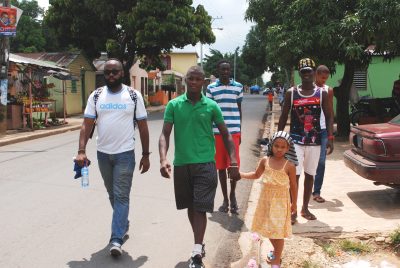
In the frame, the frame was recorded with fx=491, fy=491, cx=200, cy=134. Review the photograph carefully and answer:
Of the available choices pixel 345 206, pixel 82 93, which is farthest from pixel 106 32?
pixel 345 206

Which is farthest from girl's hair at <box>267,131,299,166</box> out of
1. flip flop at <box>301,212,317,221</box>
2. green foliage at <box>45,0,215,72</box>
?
green foliage at <box>45,0,215,72</box>

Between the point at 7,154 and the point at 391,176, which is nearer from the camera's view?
the point at 391,176

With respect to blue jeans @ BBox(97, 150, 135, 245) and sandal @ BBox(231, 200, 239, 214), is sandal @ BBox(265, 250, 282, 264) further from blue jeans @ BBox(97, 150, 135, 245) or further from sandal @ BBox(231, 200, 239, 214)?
sandal @ BBox(231, 200, 239, 214)

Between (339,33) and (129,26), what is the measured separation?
56.7 ft

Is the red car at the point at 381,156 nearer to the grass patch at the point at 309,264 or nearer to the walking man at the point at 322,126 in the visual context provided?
the walking man at the point at 322,126

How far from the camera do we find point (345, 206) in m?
6.17

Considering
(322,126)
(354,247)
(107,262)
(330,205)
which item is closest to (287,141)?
(354,247)

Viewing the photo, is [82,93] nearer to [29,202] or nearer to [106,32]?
[106,32]

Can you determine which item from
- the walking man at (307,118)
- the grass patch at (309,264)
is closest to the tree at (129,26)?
the walking man at (307,118)

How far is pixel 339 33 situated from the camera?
10.8m

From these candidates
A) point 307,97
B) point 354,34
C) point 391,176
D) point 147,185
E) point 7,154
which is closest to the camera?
point 307,97

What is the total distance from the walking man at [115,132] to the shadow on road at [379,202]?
9.74 feet

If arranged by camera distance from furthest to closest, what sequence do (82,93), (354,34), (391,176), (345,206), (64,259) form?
(82,93), (354,34), (345,206), (391,176), (64,259)

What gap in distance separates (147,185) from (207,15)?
77.3 ft
